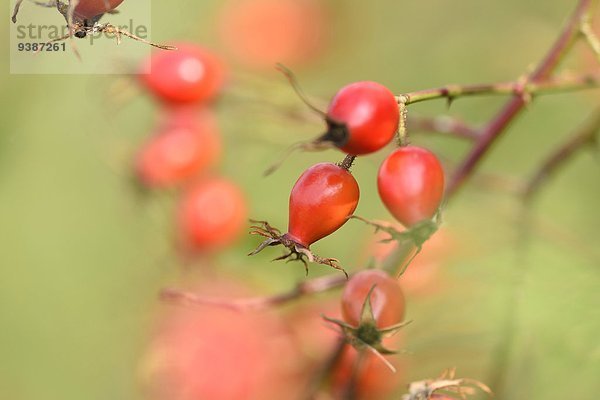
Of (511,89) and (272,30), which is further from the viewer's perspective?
(272,30)

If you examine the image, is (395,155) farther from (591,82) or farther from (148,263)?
(148,263)

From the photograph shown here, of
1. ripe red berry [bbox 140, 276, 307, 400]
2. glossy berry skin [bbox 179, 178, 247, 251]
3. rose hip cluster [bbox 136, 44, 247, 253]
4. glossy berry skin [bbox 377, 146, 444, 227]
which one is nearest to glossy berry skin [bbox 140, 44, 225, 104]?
rose hip cluster [bbox 136, 44, 247, 253]

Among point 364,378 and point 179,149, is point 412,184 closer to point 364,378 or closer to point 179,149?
point 364,378

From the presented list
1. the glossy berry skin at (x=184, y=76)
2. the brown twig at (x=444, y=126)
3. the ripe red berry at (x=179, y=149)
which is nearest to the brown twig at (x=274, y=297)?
the brown twig at (x=444, y=126)

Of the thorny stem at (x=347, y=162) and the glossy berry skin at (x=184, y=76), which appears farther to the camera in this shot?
the glossy berry skin at (x=184, y=76)

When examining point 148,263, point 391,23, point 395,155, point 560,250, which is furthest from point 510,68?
point 395,155

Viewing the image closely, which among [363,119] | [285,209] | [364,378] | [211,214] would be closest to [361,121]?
[363,119]

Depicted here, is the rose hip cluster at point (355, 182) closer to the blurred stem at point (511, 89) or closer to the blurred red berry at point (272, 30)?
the blurred stem at point (511, 89)
